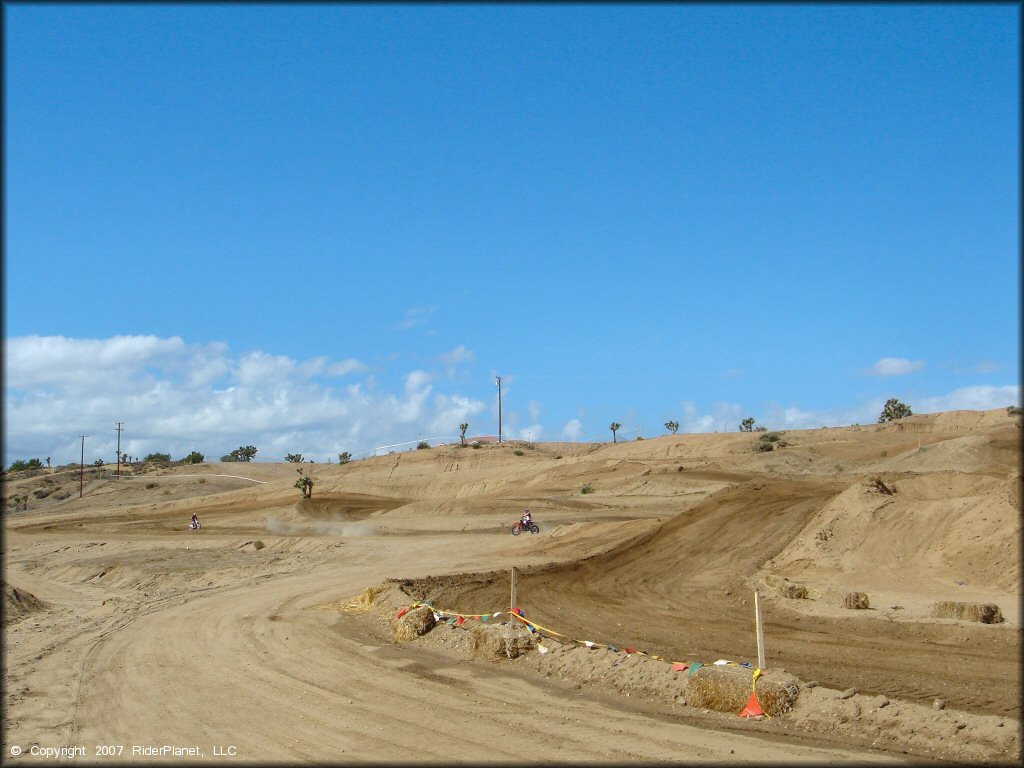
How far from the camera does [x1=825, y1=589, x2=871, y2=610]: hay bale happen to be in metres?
22.7

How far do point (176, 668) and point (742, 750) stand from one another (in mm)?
11246

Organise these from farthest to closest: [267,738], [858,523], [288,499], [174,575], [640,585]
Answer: [288,499]
[174,575]
[858,523]
[640,585]
[267,738]

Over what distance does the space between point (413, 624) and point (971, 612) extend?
13.0m

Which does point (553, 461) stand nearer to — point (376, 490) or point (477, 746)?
point (376, 490)

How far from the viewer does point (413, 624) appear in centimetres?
1928

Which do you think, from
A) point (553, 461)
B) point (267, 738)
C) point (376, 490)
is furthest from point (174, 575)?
point (553, 461)

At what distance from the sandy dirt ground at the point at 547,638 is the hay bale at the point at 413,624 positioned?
0.30 m

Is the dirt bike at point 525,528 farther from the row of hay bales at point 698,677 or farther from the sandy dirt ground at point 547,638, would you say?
the row of hay bales at point 698,677

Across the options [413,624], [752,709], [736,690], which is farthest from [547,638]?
[752,709]

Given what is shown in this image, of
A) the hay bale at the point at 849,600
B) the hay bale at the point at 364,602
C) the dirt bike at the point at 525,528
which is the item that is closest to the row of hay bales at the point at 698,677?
the hay bale at the point at 364,602

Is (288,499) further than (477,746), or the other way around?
(288,499)

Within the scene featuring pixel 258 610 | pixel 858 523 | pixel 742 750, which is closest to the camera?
pixel 742 750

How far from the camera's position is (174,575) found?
35.2m

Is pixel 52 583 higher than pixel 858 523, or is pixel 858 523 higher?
pixel 858 523
